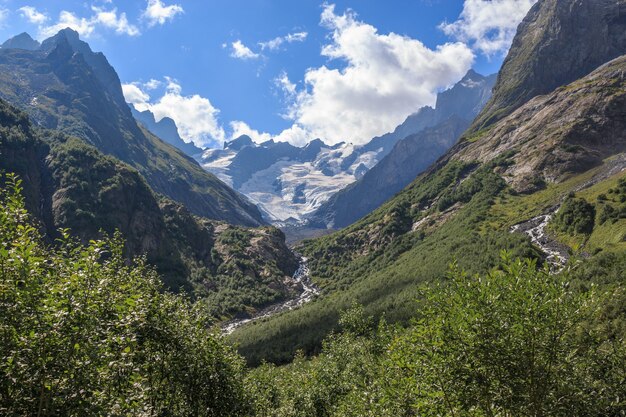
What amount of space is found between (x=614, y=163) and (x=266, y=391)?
711 ft

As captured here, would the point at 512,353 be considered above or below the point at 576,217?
above

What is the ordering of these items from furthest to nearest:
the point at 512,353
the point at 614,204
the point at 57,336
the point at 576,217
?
the point at 576,217 → the point at 614,204 → the point at 512,353 → the point at 57,336

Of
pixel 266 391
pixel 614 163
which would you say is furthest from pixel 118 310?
pixel 614 163

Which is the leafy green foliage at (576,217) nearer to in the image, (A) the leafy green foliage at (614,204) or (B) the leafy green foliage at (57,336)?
(A) the leafy green foliage at (614,204)

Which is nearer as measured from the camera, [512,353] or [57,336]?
[57,336]

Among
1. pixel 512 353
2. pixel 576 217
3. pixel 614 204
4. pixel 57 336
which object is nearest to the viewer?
pixel 57 336

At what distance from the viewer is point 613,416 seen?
19219mm

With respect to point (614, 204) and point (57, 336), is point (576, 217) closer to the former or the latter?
point (614, 204)

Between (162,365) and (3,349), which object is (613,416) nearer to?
(162,365)

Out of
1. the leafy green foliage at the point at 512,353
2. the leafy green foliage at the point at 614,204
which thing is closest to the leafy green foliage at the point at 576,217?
the leafy green foliage at the point at 614,204

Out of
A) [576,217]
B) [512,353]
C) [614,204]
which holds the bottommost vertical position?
[576,217]

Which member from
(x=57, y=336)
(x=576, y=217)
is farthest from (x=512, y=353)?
(x=576, y=217)

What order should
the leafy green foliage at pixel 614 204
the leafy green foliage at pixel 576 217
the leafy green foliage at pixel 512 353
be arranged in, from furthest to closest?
the leafy green foliage at pixel 576 217, the leafy green foliage at pixel 614 204, the leafy green foliage at pixel 512 353

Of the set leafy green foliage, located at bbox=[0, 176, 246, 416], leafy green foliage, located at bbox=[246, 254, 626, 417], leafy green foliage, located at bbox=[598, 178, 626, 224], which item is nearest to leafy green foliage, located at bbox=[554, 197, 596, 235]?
Result: leafy green foliage, located at bbox=[598, 178, 626, 224]
